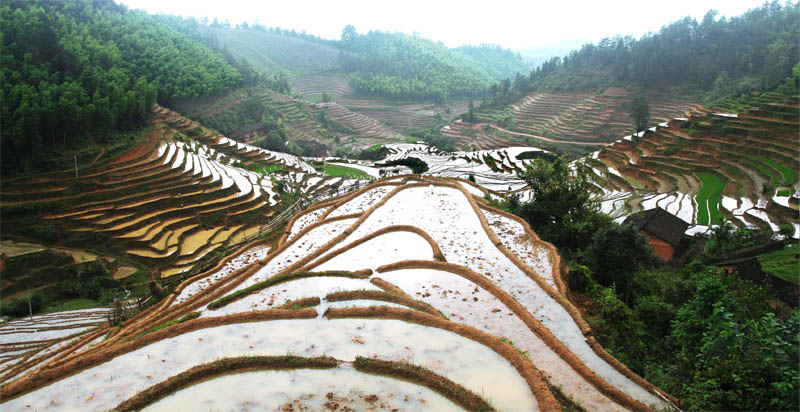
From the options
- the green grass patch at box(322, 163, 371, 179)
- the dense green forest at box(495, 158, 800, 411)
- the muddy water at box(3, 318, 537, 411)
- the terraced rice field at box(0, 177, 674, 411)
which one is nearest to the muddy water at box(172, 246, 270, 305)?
the terraced rice field at box(0, 177, 674, 411)

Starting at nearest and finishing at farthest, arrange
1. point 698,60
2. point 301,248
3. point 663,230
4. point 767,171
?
1. point 301,248
2. point 663,230
3. point 767,171
4. point 698,60

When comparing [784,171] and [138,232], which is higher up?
[784,171]

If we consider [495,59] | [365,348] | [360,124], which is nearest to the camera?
[365,348]

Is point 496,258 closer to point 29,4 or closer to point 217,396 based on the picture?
point 217,396

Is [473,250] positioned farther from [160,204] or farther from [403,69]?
[403,69]

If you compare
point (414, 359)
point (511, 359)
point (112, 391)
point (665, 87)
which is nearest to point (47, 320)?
point (112, 391)

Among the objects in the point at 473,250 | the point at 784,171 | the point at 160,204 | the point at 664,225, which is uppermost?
the point at 784,171

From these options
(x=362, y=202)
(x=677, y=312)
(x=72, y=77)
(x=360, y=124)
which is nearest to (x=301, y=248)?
(x=362, y=202)

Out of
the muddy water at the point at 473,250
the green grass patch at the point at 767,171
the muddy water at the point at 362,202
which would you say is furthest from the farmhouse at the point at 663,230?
the muddy water at the point at 362,202
